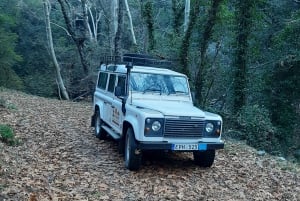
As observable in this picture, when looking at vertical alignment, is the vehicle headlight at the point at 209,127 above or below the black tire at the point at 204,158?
above

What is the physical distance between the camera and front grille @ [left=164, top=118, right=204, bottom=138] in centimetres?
742

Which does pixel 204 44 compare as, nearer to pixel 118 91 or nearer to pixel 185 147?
pixel 118 91

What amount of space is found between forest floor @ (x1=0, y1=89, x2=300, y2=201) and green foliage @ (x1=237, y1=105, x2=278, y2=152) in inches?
109

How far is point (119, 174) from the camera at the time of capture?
765 cm

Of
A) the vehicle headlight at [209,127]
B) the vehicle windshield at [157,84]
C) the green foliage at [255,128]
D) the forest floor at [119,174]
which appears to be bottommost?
the green foliage at [255,128]

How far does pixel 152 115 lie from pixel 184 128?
72 centimetres

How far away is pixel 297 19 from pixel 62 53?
19017 mm

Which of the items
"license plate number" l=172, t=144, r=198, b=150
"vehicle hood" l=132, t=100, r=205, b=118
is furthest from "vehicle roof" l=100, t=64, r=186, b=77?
"license plate number" l=172, t=144, r=198, b=150

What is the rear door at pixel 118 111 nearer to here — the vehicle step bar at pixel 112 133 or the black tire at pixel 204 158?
the vehicle step bar at pixel 112 133

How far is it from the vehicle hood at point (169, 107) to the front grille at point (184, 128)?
5.3 inches

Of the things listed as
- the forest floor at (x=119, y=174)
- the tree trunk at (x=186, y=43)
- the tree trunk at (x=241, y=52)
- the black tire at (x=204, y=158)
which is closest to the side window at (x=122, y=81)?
the forest floor at (x=119, y=174)

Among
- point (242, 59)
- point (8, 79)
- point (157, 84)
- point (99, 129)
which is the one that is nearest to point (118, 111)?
point (157, 84)

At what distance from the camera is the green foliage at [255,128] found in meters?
13.6

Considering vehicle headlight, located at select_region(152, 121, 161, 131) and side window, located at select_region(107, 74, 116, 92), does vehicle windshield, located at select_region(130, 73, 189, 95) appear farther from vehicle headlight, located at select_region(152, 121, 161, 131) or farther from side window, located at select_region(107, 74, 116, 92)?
vehicle headlight, located at select_region(152, 121, 161, 131)
